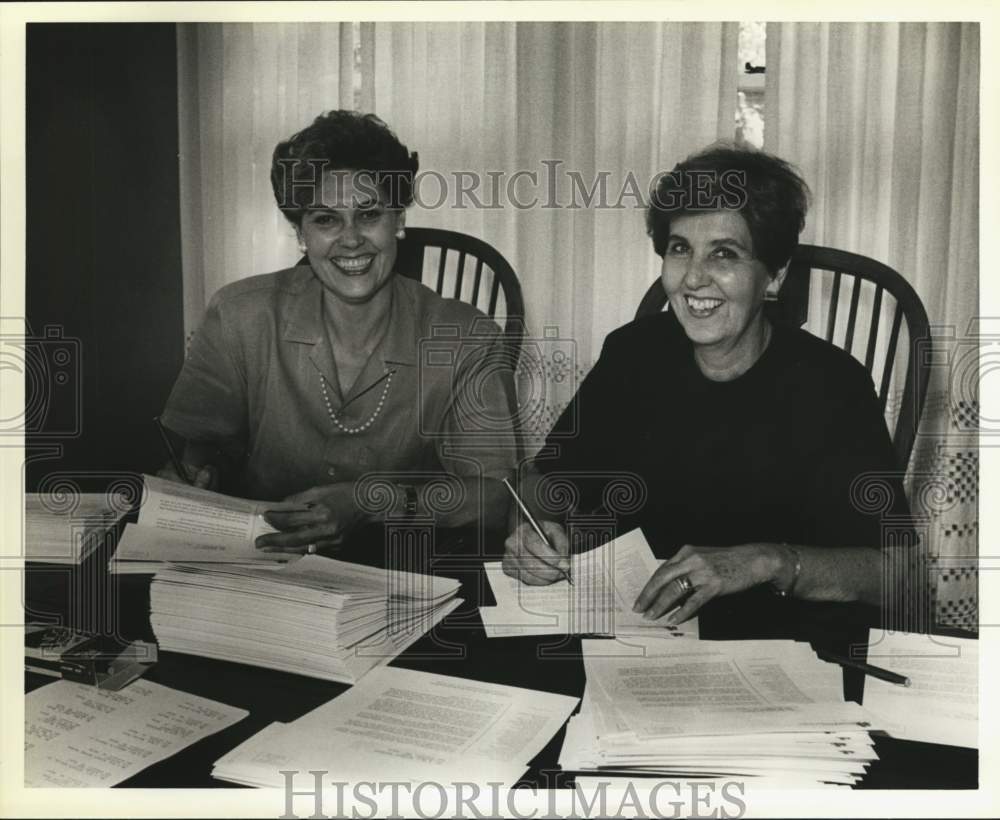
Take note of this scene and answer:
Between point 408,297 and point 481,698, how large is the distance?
2.08 ft

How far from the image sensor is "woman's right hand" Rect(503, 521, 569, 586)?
1.53 metres

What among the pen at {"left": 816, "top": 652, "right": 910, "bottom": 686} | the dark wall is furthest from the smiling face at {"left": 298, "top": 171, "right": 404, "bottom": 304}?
the pen at {"left": 816, "top": 652, "right": 910, "bottom": 686}

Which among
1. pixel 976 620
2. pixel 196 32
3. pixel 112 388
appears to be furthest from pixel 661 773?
pixel 196 32

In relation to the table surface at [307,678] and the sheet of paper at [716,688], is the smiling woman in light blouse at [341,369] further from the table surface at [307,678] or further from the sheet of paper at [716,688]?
the sheet of paper at [716,688]

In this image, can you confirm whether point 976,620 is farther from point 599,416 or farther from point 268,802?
point 268,802

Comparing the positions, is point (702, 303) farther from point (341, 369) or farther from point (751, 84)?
point (341, 369)

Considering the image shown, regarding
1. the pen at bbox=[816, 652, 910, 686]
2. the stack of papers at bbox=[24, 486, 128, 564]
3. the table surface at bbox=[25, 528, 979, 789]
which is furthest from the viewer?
the stack of papers at bbox=[24, 486, 128, 564]

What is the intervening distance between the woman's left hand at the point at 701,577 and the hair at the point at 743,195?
445 millimetres

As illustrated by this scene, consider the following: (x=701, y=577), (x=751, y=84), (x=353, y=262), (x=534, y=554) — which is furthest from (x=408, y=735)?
(x=751, y=84)

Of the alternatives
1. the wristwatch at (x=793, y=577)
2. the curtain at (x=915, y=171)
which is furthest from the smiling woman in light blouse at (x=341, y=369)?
the curtain at (x=915, y=171)

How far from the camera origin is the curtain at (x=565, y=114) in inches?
59.9

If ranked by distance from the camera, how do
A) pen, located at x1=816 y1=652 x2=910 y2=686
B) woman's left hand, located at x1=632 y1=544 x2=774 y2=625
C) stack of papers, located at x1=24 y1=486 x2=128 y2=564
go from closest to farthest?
pen, located at x1=816 y1=652 x2=910 y2=686 → woman's left hand, located at x1=632 y1=544 x2=774 y2=625 → stack of papers, located at x1=24 y1=486 x2=128 y2=564

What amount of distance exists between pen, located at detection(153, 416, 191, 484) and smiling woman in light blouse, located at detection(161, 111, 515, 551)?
0.01m

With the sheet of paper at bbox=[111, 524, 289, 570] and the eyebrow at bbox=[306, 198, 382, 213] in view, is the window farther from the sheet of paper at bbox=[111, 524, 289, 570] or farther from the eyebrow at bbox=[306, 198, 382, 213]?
the sheet of paper at bbox=[111, 524, 289, 570]
